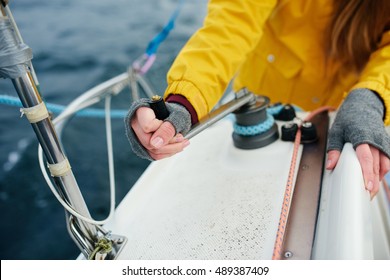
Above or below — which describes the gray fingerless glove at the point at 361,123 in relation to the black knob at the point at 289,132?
above

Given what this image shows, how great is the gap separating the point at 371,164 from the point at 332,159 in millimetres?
79

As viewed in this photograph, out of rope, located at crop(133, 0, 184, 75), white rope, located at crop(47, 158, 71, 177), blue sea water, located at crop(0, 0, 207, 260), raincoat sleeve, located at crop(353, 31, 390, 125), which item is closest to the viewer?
white rope, located at crop(47, 158, 71, 177)

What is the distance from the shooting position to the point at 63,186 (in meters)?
0.59

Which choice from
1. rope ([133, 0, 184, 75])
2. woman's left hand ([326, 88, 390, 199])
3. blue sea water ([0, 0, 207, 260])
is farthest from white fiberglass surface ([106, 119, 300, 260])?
blue sea water ([0, 0, 207, 260])

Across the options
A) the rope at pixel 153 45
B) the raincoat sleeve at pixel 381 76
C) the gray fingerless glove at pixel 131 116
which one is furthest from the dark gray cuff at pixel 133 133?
the rope at pixel 153 45

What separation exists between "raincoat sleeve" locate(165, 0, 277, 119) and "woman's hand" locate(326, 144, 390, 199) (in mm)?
295

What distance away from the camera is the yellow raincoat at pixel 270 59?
78cm

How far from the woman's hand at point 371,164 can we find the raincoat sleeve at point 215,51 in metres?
0.29

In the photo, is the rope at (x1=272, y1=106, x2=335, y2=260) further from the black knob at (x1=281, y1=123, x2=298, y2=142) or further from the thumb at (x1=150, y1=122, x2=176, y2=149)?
the thumb at (x1=150, y1=122, x2=176, y2=149)

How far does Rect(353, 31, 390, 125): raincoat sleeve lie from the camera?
78cm

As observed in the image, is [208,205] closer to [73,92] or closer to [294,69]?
[294,69]

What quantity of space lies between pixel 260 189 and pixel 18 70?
49cm

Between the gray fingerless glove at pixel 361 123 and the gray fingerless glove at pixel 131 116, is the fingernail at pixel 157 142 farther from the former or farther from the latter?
the gray fingerless glove at pixel 361 123

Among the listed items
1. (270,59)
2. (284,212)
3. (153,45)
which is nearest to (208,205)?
(284,212)
